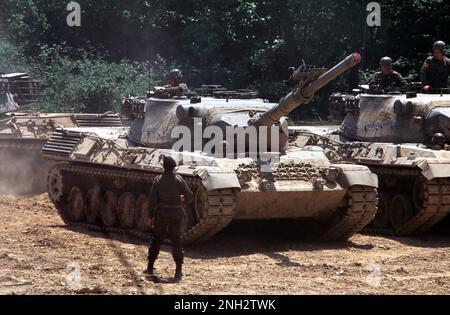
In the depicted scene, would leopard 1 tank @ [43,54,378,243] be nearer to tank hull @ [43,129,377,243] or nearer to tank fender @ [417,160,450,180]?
tank hull @ [43,129,377,243]

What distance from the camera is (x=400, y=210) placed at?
53.9 ft

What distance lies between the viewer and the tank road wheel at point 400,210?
16141 millimetres

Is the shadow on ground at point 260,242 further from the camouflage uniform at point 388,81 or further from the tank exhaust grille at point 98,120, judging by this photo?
the tank exhaust grille at point 98,120

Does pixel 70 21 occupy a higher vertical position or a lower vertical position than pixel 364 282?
higher

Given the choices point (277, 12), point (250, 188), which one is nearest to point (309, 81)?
point (250, 188)

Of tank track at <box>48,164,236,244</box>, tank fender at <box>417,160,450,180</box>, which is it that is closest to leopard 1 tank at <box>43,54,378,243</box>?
tank track at <box>48,164,236,244</box>

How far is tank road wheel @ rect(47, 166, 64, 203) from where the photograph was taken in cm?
1725

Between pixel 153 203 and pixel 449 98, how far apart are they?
721cm

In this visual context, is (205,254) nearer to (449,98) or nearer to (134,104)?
(134,104)

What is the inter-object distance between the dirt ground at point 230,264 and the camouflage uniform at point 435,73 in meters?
2.88

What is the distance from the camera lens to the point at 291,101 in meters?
14.0

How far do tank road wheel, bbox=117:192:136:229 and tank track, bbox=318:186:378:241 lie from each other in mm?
2999

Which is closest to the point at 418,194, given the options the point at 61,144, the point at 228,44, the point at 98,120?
the point at 61,144

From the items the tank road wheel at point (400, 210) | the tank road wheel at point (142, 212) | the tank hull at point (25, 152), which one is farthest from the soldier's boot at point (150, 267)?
the tank hull at point (25, 152)
